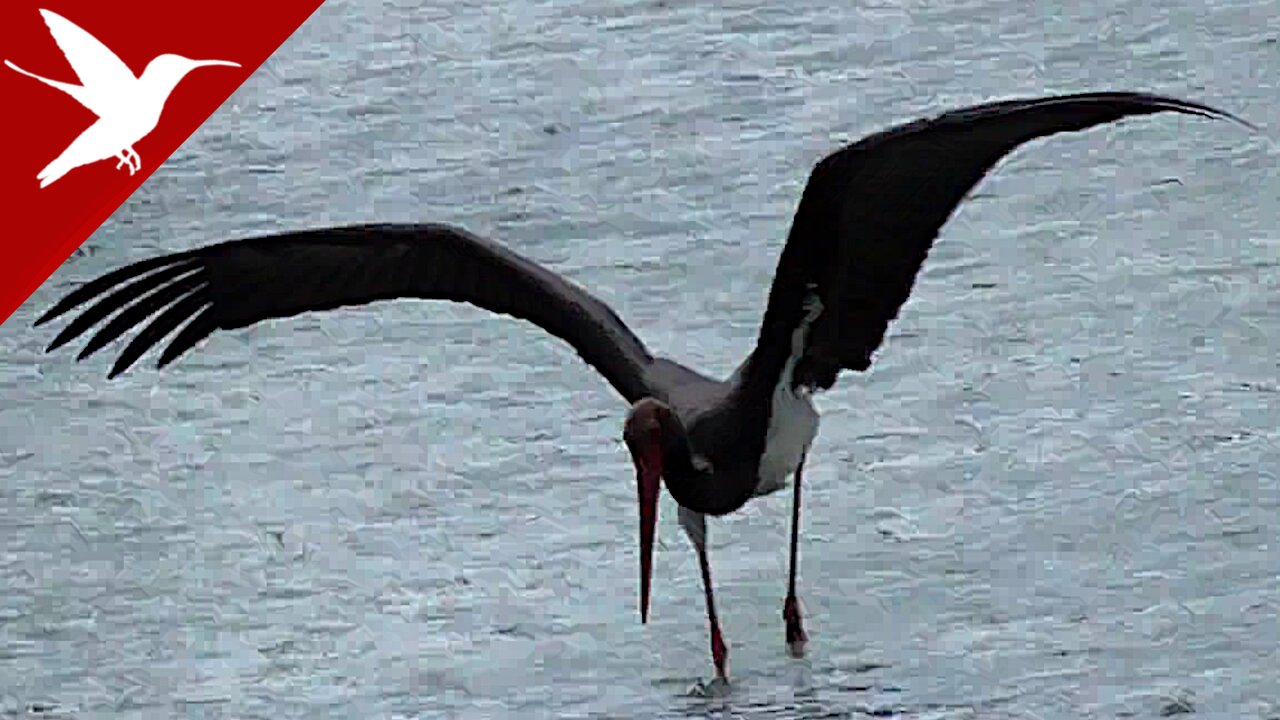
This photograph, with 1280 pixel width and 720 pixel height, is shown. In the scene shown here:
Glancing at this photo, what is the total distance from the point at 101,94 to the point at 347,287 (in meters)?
2.17

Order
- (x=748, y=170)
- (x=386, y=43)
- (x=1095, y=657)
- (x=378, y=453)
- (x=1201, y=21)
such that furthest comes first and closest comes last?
(x=386, y=43), (x=1201, y=21), (x=748, y=170), (x=378, y=453), (x=1095, y=657)

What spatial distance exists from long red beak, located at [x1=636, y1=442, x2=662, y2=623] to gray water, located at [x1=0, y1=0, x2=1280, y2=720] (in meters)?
0.25

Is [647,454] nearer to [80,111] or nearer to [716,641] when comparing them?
[716,641]

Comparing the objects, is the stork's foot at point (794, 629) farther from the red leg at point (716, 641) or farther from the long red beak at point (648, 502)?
the long red beak at point (648, 502)

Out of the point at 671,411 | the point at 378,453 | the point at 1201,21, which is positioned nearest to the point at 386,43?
the point at 1201,21

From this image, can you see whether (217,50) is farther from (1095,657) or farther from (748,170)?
(1095,657)

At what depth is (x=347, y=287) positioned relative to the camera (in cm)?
606

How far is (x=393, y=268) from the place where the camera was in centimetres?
600

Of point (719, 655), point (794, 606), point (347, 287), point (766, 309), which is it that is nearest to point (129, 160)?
point (347, 287)

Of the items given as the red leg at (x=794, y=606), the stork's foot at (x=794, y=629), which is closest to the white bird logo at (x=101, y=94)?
the red leg at (x=794, y=606)

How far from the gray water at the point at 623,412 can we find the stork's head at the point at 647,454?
28 centimetres

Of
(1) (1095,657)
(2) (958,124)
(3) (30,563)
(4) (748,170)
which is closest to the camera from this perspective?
(2) (958,124)

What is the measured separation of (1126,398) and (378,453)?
5.56ft

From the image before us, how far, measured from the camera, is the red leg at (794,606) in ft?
18.9
